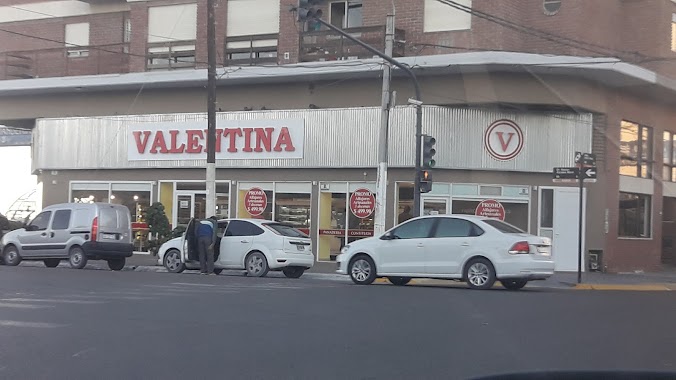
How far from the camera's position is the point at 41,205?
105ft

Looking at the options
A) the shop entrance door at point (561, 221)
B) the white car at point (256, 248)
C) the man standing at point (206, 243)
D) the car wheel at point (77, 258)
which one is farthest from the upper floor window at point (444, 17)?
the car wheel at point (77, 258)

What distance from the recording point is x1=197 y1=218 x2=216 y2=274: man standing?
69.8ft

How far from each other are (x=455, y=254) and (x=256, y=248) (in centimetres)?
550

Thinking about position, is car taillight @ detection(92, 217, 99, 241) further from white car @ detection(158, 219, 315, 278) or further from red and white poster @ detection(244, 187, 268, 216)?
red and white poster @ detection(244, 187, 268, 216)

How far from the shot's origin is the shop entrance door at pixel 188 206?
29.0m

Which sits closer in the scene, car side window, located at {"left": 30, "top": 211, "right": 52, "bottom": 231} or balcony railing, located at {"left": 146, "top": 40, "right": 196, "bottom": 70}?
car side window, located at {"left": 30, "top": 211, "right": 52, "bottom": 231}

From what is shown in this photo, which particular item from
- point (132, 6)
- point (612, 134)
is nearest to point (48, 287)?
point (612, 134)

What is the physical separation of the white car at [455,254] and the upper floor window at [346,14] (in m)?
10.6

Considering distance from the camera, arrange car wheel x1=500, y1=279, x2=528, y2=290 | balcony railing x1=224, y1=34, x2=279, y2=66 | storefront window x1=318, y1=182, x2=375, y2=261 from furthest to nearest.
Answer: balcony railing x1=224, y1=34, x2=279, y2=66 < storefront window x1=318, y1=182, x2=375, y2=261 < car wheel x1=500, y1=279, x2=528, y2=290

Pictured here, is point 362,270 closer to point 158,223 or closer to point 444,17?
point 444,17

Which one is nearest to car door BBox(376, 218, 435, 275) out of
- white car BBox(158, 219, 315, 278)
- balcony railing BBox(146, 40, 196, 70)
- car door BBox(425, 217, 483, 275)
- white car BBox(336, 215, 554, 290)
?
white car BBox(336, 215, 554, 290)

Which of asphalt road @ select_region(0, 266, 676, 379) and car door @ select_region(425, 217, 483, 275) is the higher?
car door @ select_region(425, 217, 483, 275)

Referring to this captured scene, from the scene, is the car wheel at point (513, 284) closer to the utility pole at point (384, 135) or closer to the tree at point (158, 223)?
the utility pole at point (384, 135)

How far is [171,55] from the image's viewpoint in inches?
1160
